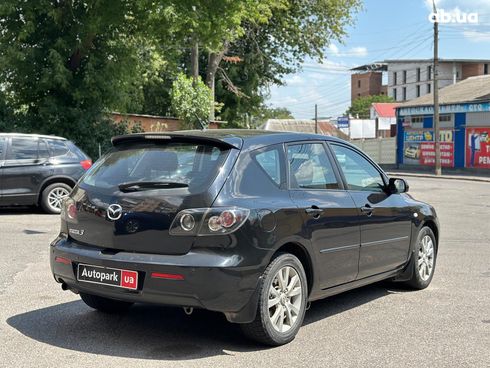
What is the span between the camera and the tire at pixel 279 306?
4.56m

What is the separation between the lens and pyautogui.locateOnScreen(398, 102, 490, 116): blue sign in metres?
33.4

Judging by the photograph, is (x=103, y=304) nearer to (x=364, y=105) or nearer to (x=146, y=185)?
(x=146, y=185)

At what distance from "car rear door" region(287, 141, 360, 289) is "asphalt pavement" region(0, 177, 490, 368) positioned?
20.7 inches

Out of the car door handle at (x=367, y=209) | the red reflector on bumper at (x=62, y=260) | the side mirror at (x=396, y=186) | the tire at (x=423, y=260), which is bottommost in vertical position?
the tire at (x=423, y=260)

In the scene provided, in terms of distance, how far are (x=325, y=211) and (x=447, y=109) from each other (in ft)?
108

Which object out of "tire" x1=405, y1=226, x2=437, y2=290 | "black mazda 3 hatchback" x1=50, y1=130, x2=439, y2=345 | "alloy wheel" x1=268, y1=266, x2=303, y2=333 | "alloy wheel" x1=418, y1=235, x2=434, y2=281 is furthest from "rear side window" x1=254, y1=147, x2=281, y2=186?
"alloy wheel" x1=418, y1=235, x2=434, y2=281

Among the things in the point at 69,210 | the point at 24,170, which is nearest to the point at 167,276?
the point at 69,210

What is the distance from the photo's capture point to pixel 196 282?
4.30m

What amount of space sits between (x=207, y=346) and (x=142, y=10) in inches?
616

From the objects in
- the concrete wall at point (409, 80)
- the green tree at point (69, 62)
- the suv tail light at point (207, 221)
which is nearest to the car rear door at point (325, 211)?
the suv tail light at point (207, 221)

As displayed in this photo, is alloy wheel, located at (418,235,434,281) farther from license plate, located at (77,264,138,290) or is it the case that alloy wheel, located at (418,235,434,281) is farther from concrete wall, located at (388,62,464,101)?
concrete wall, located at (388,62,464,101)

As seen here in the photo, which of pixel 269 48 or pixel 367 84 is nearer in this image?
pixel 269 48

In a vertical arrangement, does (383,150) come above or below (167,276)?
above

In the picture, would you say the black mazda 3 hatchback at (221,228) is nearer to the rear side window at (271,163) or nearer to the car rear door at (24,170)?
the rear side window at (271,163)
